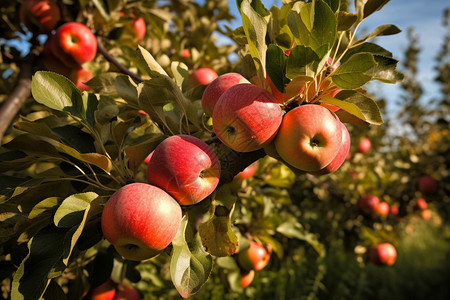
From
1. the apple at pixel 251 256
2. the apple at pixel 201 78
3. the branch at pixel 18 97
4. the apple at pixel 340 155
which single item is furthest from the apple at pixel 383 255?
the branch at pixel 18 97

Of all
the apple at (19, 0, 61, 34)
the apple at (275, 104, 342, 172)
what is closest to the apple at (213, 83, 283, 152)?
the apple at (275, 104, 342, 172)

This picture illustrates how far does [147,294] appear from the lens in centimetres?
202

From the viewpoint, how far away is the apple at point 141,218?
69 centimetres

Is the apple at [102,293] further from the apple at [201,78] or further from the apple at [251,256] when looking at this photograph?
the apple at [201,78]

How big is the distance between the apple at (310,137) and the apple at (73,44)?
3.55 feet

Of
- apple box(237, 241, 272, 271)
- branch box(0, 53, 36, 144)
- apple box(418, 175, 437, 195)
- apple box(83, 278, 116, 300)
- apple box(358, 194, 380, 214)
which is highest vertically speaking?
branch box(0, 53, 36, 144)

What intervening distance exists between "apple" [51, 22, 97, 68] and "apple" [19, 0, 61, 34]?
16 cm

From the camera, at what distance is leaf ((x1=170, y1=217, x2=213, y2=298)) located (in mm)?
698

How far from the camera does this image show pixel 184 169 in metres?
0.72

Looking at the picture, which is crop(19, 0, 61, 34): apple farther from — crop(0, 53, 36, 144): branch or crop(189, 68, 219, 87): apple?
crop(189, 68, 219, 87): apple

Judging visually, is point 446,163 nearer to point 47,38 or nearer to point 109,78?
point 109,78

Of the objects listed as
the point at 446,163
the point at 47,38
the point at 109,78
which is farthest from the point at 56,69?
the point at 446,163

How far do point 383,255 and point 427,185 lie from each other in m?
0.71

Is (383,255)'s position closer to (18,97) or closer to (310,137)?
(310,137)
